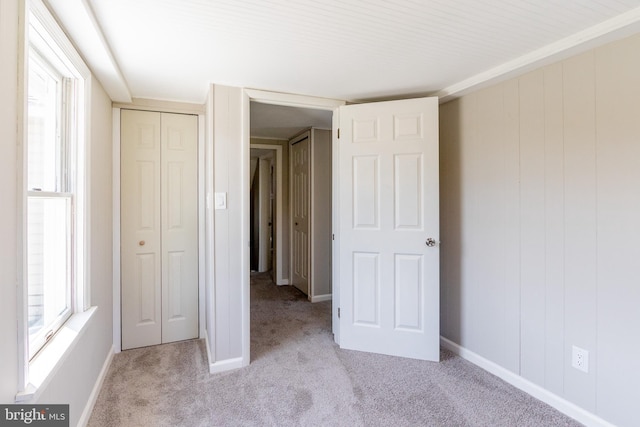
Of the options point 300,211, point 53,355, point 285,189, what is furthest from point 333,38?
point 285,189

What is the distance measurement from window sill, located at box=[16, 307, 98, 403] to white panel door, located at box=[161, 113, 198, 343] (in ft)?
3.12

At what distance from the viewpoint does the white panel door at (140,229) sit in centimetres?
262

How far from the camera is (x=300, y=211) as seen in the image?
4.33 m

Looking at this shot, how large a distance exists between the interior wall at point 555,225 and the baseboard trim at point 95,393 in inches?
101

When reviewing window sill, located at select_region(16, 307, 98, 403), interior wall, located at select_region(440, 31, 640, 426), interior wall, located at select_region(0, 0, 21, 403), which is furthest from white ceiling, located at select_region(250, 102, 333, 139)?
window sill, located at select_region(16, 307, 98, 403)

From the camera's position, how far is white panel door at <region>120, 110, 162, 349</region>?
103 inches

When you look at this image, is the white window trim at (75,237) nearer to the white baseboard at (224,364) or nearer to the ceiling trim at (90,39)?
the ceiling trim at (90,39)

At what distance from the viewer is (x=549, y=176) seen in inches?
75.7

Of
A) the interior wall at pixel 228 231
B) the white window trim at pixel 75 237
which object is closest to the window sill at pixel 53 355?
the white window trim at pixel 75 237

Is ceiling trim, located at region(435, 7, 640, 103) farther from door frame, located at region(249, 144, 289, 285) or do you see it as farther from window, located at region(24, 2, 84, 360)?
door frame, located at region(249, 144, 289, 285)

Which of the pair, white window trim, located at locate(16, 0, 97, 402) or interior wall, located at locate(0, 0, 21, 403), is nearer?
interior wall, located at locate(0, 0, 21, 403)

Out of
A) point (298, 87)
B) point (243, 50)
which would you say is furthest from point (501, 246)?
point (243, 50)

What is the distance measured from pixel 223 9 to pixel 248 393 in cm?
217

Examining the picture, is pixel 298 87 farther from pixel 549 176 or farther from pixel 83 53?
pixel 549 176
